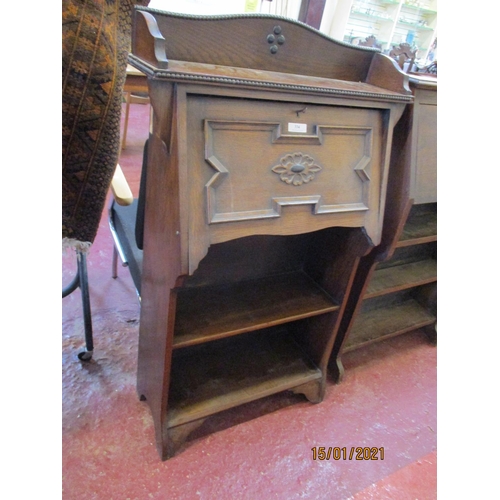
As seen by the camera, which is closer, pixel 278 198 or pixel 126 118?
pixel 278 198

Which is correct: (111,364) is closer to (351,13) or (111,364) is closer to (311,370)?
(311,370)

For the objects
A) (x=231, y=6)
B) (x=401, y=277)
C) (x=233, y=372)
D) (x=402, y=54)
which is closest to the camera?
(x=233, y=372)

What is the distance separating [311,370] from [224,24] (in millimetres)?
1092

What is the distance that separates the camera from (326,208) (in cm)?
90

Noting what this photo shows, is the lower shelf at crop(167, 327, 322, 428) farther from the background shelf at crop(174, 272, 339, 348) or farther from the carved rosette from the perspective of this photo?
the carved rosette

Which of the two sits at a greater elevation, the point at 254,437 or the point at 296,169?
the point at 296,169

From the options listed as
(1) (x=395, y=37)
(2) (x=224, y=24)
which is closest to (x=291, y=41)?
(2) (x=224, y=24)

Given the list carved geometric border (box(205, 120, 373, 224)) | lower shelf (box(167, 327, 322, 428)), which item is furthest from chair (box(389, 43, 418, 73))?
lower shelf (box(167, 327, 322, 428))

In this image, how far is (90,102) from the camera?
2.90ft

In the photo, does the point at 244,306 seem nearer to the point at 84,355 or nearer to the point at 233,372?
the point at 233,372
